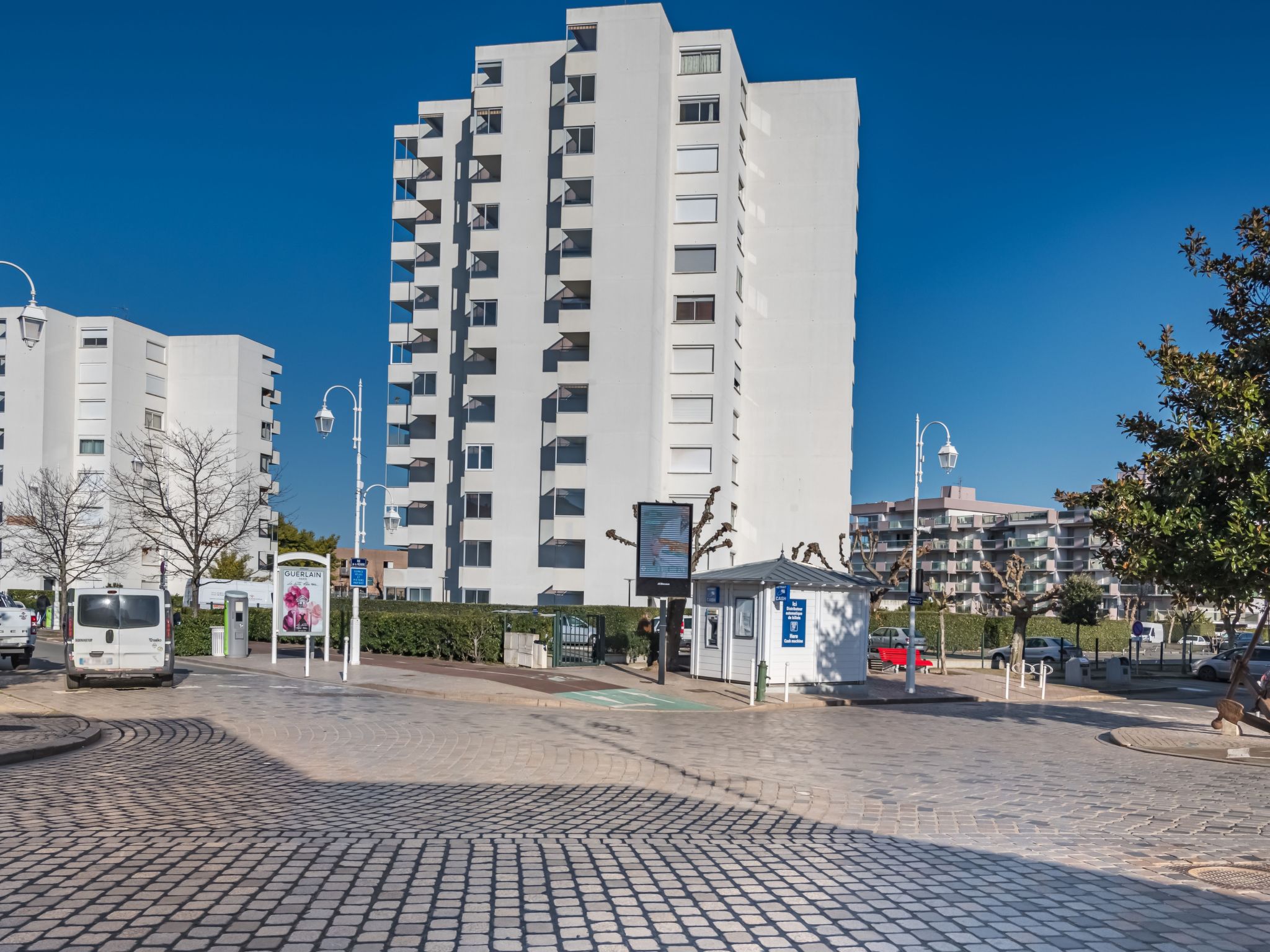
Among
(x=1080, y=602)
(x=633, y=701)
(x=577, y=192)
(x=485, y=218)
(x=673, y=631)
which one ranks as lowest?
(x=633, y=701)

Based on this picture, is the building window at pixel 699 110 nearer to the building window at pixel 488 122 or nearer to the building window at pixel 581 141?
the building window at pixel 581 141

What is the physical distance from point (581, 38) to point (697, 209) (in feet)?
32.5

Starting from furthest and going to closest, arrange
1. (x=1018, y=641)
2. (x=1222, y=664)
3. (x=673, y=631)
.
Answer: (x=1222, y=664), (x=1018, y=641), (x=673, y=631)

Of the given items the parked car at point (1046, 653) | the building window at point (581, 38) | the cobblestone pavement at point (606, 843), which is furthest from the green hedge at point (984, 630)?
the cobblestone pavement at point (606, 843)

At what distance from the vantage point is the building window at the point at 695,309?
52.6 meters

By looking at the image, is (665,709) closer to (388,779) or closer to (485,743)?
(485,743)

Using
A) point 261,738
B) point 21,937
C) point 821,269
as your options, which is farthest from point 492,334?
point 21,937

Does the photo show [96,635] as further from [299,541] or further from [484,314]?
[299,541]

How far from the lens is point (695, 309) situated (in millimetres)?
52688

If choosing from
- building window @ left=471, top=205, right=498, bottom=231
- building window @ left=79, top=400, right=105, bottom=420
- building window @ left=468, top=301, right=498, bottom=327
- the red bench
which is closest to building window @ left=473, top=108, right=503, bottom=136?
building window @ left=471, top=205, right=498, bottom=231

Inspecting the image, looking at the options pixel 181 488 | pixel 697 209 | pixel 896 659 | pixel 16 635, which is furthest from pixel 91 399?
pixel 896 659

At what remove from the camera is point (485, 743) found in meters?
15.8

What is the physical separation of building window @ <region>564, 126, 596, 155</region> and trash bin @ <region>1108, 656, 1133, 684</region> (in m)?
31.2

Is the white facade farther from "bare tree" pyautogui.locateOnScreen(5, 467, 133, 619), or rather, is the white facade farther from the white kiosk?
the white kiosk
